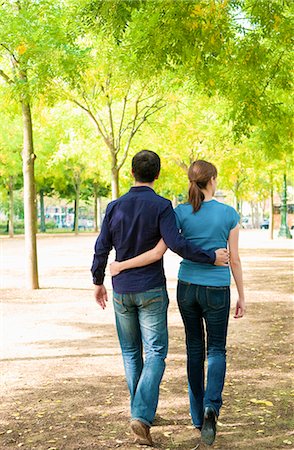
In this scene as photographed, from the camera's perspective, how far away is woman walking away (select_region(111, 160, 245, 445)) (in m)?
4.50

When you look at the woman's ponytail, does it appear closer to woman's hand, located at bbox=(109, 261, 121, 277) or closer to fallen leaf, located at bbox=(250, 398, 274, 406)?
woman's hand, located at bbox=(109, 261, 121, 277)

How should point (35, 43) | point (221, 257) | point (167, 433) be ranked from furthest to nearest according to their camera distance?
point (35, 43) → point (167, 433) → point (221, 257)

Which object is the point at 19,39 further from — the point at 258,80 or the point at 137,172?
the point at 137,172

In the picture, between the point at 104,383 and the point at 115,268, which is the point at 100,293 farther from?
the point at 104,383

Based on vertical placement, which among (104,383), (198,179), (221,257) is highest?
(198,179)

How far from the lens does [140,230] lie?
14.9ft

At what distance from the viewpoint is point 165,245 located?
4.54 m

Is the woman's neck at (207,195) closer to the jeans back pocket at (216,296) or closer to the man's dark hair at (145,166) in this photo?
the man's dark hair at (145,166)

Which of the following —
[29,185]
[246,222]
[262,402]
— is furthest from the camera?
[246,222]

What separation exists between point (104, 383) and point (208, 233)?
91.6 inches

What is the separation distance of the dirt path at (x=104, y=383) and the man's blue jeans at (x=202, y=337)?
26cm

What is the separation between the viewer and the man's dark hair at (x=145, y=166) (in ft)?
15.3

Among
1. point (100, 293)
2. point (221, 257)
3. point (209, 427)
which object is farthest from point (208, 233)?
point (209, 427)

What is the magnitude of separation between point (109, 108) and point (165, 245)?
1615 cm
